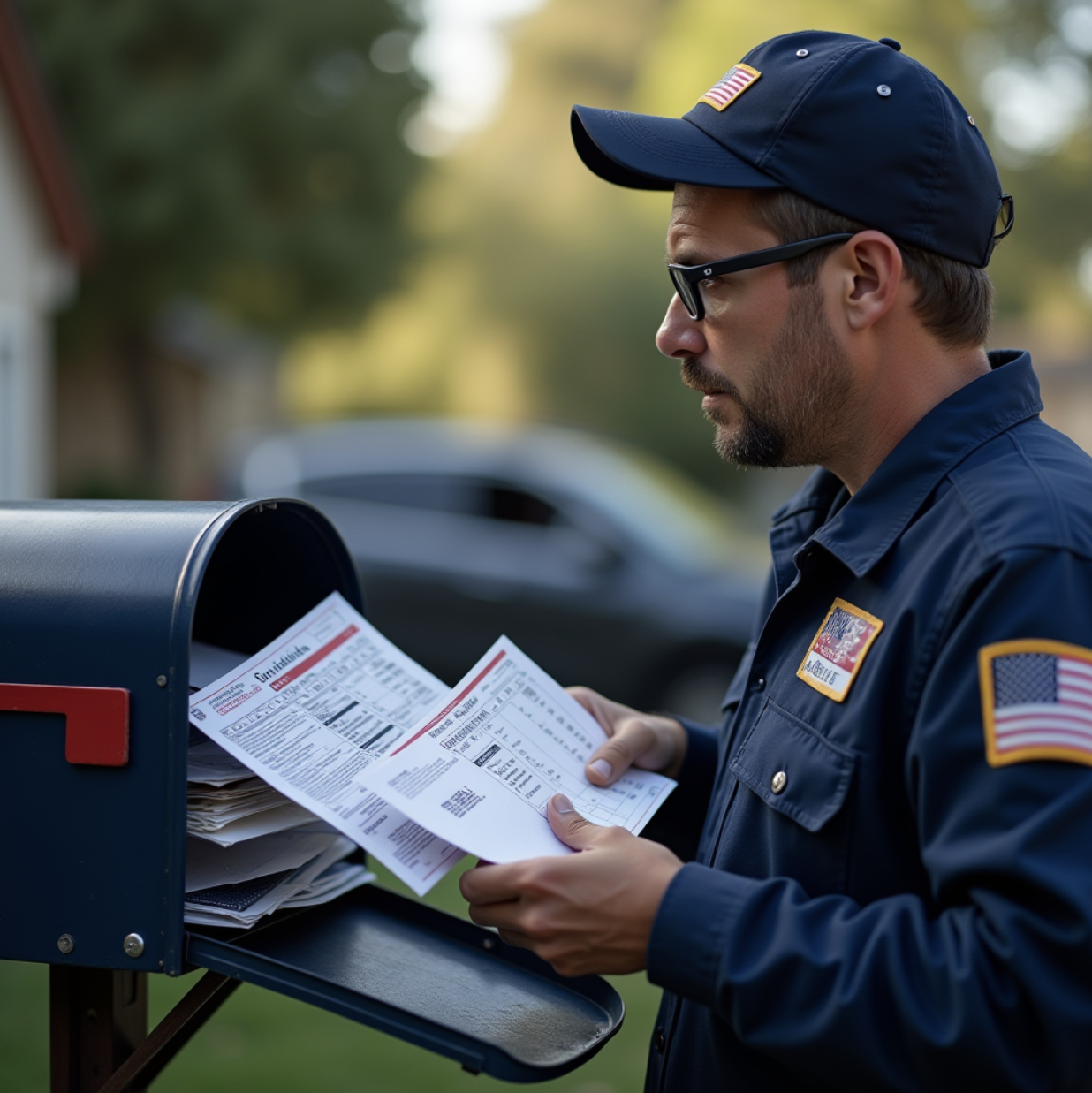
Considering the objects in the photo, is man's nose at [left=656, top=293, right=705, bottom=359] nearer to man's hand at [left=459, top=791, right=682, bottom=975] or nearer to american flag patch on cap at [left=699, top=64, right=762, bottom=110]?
american flag patch on cap at [left=699, top=64, right=762, bottom=110]

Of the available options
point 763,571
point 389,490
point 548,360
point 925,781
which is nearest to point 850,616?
point 925,781

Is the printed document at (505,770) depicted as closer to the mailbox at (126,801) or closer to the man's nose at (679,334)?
the mailbox at (126,801)

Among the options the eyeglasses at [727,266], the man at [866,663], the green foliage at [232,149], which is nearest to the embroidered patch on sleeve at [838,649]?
the man at [866,663]

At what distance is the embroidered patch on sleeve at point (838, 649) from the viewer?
1496 mm

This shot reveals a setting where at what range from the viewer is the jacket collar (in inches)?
61.6

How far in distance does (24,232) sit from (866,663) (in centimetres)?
1047

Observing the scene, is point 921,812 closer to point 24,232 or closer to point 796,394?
point 796,394

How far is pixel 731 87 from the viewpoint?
1.74 meters

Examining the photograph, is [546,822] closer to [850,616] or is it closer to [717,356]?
[850,616]

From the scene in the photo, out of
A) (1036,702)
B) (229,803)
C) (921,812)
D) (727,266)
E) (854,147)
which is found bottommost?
(229,803)

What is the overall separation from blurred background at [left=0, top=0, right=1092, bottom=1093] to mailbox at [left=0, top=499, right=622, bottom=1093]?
2165mm

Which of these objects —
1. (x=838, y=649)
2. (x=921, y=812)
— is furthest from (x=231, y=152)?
(x=921, y=812)

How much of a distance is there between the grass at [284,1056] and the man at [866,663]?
2198mm

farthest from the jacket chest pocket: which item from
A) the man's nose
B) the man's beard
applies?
the man's nose
